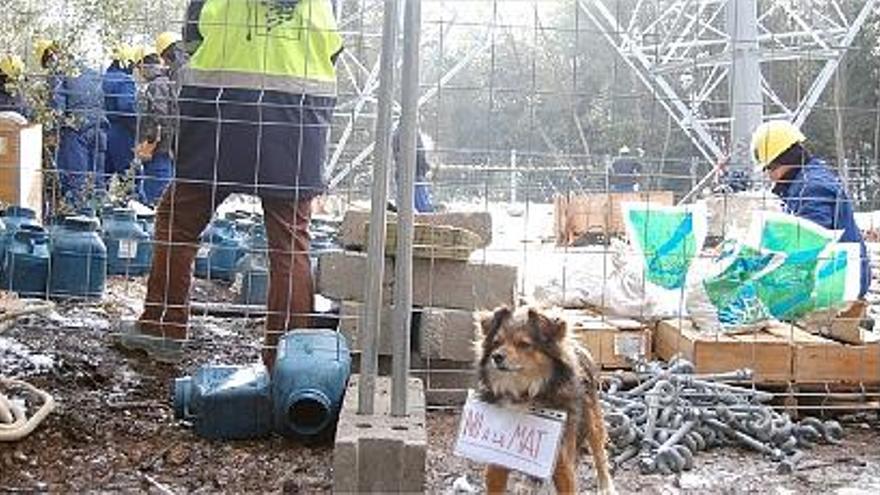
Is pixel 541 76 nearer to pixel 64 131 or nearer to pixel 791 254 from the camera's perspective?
pixel 64 131

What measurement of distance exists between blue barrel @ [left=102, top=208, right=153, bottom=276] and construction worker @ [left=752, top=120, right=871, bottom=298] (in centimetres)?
402

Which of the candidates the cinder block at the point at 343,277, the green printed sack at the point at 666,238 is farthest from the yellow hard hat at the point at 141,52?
the cinder block at the point at 343,277

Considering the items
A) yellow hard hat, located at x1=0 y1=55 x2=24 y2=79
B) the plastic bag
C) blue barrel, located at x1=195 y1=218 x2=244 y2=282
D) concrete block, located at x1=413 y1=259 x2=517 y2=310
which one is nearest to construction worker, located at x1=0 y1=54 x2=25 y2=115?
yellow hard hat, located at x1=0 y1=55 x2=24 y2=79

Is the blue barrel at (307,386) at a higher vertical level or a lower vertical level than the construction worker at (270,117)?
lower

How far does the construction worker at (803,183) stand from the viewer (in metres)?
6.26

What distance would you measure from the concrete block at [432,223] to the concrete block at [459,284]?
138mm

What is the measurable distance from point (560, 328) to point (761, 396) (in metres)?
1.63

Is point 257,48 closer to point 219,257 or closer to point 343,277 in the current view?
point 343,277

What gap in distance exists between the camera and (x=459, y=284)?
4867mm

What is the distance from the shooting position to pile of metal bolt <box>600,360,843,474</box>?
168 inches

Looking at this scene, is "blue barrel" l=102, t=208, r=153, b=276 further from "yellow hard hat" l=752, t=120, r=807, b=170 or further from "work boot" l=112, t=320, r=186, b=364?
"yellow hard hat" l=752, t=120, r=807, b=170

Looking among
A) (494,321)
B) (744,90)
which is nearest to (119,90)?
(744,90)

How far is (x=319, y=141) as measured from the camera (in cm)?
471

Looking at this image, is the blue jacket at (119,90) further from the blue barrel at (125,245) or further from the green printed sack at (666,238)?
the green printed sack at (666,238)
